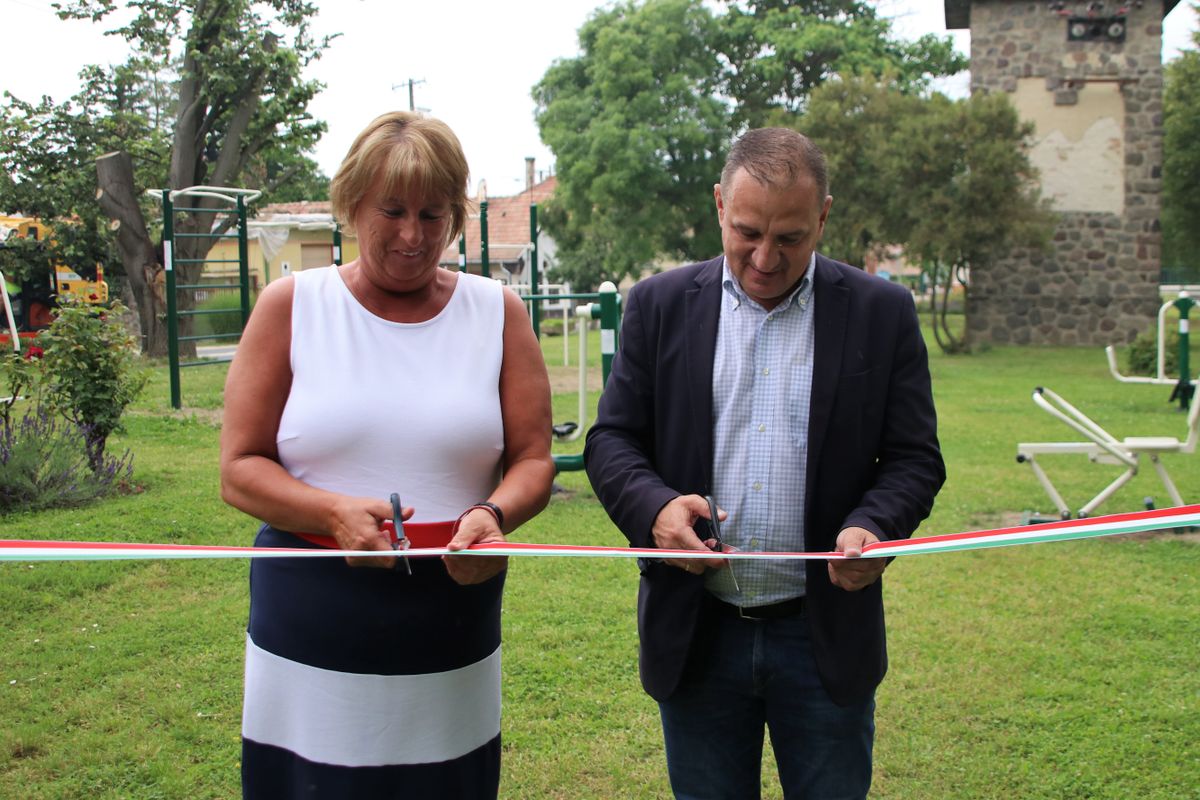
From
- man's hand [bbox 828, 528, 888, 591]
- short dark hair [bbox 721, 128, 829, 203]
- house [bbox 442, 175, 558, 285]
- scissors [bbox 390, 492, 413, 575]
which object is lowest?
man's hand [bbox 828, 528, 888, 591]

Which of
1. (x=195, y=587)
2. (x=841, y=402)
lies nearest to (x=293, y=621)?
(x=841, y=402)

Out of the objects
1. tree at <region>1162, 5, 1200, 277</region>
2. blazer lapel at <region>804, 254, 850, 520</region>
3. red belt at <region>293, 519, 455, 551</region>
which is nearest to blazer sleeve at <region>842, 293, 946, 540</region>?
blazer lapel at <region>804, 254, 850, 520</region>

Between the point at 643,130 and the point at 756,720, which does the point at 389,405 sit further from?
the point at 643,130

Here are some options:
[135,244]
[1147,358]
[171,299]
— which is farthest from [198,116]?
[1147,358]

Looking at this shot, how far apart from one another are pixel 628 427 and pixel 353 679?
722mm

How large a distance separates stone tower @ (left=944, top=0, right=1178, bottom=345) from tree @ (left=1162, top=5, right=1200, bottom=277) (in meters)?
1.87

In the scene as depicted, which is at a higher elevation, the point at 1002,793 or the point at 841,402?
the point at 841,402

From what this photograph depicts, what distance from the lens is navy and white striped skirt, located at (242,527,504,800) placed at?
81.4 inches

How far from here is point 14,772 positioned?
11.6 ft

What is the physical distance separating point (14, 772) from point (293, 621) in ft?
6.92

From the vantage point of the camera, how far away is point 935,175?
67.0ft

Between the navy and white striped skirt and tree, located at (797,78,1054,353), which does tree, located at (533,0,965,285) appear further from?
the navy and white striped skirt

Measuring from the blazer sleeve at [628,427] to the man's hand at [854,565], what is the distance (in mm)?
339

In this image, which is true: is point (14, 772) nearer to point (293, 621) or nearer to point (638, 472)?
point (293, 621)
